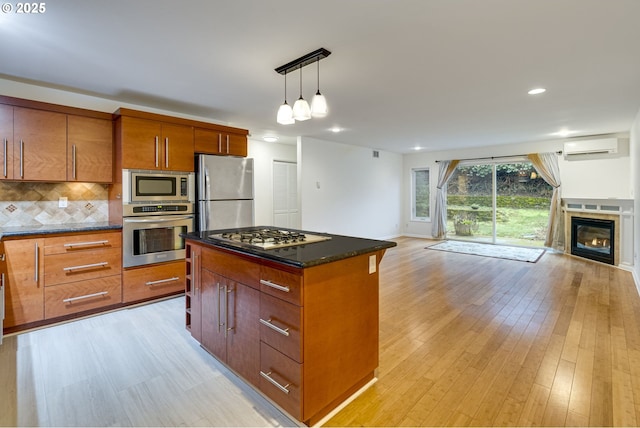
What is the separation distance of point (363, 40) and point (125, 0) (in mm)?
1542

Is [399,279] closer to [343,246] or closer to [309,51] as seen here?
[343,246]

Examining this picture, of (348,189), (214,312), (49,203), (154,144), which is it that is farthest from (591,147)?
(49,203)

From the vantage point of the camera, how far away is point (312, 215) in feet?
19.9

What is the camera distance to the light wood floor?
1.75 metres

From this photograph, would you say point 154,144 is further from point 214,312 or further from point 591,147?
point 591,147

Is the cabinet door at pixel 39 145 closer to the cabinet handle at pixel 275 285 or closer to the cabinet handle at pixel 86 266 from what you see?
the cabinet handle at pixel 86 266

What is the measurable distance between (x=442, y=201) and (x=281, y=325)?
725 cm

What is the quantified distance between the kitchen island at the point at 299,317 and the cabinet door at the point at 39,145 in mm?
2151

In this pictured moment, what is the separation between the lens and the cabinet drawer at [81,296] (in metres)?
2.91

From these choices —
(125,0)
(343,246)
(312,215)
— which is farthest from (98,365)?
(312,215)

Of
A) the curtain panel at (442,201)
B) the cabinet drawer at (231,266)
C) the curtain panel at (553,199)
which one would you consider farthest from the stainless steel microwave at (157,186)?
the curtain panel at (553,199)

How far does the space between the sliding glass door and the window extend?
0.62m

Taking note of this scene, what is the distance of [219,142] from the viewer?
4078 millimetres

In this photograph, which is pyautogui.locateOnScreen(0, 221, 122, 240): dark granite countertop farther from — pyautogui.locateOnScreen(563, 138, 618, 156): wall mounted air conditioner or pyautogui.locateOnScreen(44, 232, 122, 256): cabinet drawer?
pyautogui.locateOnScreen(563, 138, 618, 156): wall mounted air conditioner
